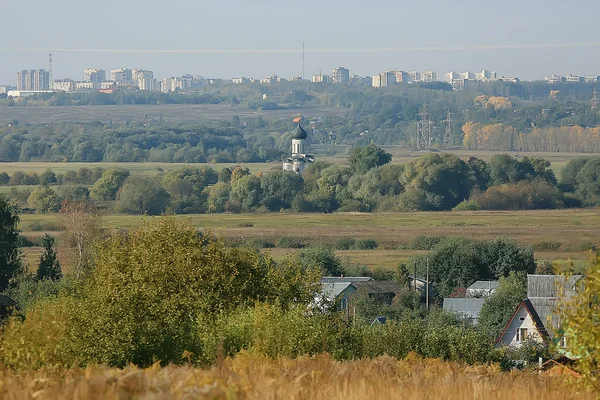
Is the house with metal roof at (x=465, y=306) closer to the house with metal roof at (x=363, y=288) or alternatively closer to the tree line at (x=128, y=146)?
→ the house with metal roof at (x=363, y=288)

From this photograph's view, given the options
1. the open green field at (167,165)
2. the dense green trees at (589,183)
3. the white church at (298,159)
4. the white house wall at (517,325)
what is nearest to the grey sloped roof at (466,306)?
the white house wall at (517,325)

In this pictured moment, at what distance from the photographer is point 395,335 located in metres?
22.8

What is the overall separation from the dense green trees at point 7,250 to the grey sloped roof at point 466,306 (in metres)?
14.1

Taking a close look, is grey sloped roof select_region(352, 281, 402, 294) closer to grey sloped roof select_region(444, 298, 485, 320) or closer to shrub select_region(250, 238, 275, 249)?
grey sloped roof select_region(444, 298, 485, 320)

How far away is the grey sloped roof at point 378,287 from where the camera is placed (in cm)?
4094

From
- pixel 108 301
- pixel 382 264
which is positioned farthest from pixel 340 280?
pixel 108 301

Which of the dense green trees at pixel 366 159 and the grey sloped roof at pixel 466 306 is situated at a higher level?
the dense green trees at pixel 366 159

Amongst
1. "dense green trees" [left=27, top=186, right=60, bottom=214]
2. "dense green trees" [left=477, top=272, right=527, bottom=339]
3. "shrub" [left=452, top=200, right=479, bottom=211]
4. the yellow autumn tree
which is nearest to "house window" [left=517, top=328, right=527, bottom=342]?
"dense green trees" [left=477, top=272, right=527, bottom=339]

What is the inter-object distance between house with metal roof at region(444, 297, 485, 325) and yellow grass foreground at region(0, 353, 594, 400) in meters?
27.7

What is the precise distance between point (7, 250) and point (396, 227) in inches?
1503

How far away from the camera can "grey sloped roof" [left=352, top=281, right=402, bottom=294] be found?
134 ft

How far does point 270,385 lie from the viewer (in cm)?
704

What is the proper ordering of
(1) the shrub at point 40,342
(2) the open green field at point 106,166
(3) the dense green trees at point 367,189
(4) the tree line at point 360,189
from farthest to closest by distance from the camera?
(2) the open green field at point 106,166
(3) the dense green trees at point 367,189
(4) the tree line at point 360,189
(1) the shrub at point 40,342

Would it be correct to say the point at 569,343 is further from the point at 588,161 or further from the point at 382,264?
the point at 588,161
